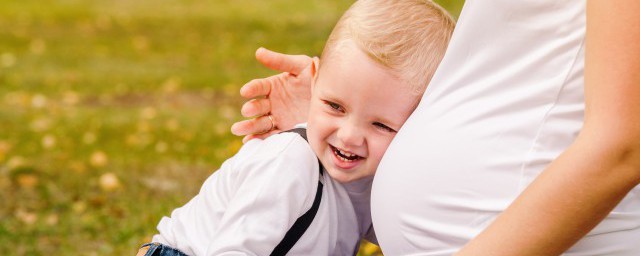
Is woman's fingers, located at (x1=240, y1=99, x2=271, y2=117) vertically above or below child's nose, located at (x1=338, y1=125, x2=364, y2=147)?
above

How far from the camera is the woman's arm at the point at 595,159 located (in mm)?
1329

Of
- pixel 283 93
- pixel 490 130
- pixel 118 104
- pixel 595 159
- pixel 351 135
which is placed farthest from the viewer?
pixel 118 104

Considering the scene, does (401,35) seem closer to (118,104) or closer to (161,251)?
(161,251)

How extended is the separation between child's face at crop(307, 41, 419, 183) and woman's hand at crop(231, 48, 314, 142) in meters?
0.44

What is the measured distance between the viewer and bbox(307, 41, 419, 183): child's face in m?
1.90

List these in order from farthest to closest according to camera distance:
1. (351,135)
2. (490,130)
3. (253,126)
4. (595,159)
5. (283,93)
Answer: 1. (283,93)
2. (253,126)
3. (351,135)
4. (490,130)
5. (595,159)

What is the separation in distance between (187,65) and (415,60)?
7864 millimetres

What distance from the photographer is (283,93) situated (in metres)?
2.50

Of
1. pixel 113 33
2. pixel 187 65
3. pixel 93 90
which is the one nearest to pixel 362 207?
pixel 93 90

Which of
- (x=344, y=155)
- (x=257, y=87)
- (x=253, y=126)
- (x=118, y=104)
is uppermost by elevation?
(x=118, y=104)

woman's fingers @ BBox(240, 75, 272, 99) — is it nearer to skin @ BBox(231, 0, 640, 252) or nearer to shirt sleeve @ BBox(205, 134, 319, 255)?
shirt sleeve @ BBox(205, 134, 319, 255)

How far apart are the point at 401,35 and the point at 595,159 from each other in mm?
656

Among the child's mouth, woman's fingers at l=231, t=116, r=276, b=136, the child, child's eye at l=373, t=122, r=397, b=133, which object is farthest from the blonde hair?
woman's fingers at l=231, t=116, r=276, b=136

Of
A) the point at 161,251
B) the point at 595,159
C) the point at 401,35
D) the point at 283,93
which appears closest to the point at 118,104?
the point at 283,93
